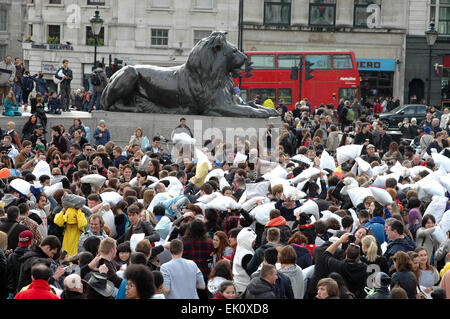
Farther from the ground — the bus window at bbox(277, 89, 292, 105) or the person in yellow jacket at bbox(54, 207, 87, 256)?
the bus window at bbox(277, 89, 292, 105)

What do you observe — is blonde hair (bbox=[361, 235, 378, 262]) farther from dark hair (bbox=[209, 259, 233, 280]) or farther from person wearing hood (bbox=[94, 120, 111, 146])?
person wearing hood (bbox=[94, 120, 111, 146])

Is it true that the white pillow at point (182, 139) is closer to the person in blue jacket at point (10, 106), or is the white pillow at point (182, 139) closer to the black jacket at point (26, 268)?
the person in blue jacket at point (10, 106)

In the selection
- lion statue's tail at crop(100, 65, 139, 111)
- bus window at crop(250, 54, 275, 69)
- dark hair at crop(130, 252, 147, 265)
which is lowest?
dark hair at crop(130, 252, 147, 265)

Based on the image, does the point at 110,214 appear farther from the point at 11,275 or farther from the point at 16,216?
the point at 11,275

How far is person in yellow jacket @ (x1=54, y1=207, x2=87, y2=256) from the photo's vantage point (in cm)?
1112

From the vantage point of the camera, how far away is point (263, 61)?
40.2 meters

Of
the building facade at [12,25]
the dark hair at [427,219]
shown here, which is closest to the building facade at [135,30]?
the building facade at [12,25]

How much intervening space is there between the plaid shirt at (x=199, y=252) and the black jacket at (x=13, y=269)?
169 cm

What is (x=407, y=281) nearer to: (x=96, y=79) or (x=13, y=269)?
(x=13, y=269)

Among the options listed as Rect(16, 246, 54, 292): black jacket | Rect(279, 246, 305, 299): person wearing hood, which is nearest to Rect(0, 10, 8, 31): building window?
Rect(16, 246, 54, 292): black jacket

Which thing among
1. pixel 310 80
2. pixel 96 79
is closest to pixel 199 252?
pixel 96 79

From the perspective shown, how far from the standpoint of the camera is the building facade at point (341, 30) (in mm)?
51844

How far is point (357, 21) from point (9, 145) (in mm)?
37281

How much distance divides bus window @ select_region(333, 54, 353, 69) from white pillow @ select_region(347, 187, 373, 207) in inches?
1068
